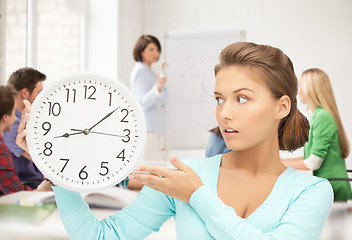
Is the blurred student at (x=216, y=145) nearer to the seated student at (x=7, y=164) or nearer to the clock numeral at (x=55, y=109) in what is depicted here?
the seated student at (x=7, y=164)

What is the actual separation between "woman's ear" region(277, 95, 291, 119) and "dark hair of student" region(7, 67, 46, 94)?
70.0 inches

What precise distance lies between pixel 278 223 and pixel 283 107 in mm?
214

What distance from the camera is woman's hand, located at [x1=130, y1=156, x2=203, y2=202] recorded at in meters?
0.73

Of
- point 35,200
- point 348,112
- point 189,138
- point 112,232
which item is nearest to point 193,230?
point 112,232

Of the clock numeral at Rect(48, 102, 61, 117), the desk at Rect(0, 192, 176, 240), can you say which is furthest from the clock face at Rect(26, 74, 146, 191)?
the desk at Rect(0, 192, 176, 240)

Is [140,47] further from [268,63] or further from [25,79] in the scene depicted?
[268,63]

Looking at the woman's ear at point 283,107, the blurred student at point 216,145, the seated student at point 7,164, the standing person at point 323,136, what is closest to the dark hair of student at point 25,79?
the seated student at point 7,164

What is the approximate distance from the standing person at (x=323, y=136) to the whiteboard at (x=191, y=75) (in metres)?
1.57

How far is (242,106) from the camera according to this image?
2.55 feet

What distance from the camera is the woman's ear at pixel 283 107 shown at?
824mm

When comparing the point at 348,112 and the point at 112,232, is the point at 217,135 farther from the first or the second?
the point at 348,112

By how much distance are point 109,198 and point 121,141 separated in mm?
895

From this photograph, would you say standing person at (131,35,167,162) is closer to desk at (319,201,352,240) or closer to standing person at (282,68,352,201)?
standing person at (282,68,352,201)

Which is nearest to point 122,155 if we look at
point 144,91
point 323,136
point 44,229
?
point 44,229
